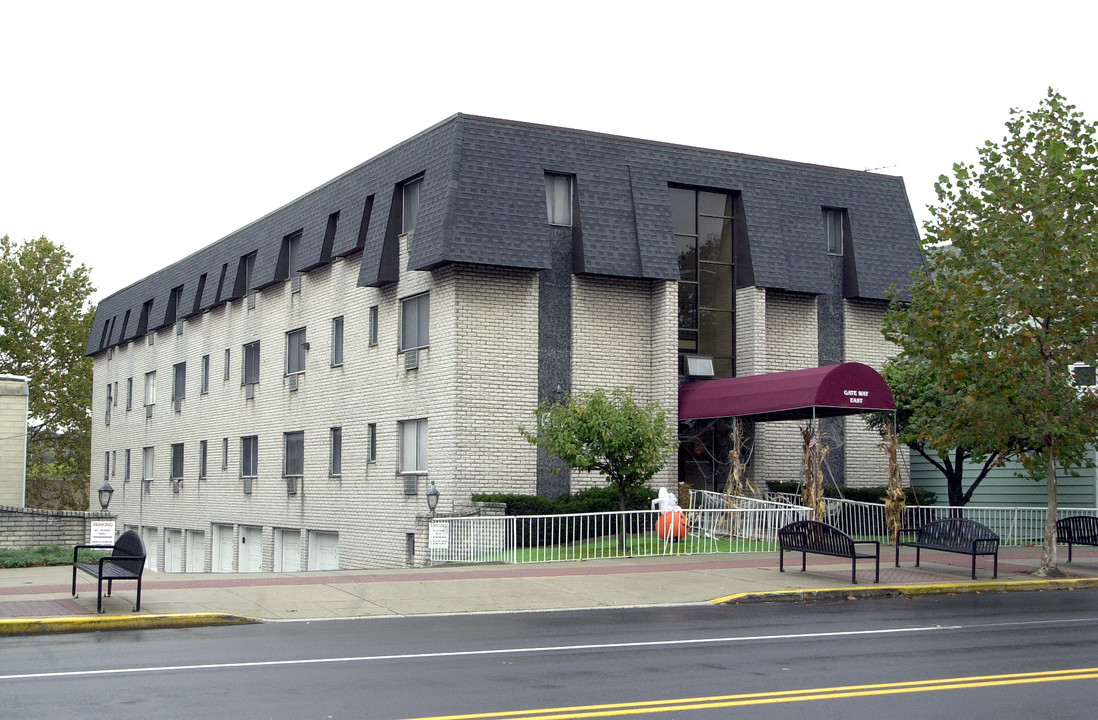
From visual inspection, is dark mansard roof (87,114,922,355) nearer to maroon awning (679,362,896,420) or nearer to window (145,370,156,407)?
maroon awning (679,362,896,420)

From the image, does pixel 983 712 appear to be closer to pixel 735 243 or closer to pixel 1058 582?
pixel 1058 582

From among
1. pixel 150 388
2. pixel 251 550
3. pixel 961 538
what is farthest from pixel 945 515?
pixel 150 388

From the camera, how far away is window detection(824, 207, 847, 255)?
34.3 m

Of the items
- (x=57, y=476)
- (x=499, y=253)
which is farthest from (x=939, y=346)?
(x=57, y=476)

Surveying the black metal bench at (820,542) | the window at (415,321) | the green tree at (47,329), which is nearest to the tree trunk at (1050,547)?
the black metal bench at (820,542)

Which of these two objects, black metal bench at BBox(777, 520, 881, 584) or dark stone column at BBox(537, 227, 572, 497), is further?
dark stone column at BBox(537, 227, 572, 497)

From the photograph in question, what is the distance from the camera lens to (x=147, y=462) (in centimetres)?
5109

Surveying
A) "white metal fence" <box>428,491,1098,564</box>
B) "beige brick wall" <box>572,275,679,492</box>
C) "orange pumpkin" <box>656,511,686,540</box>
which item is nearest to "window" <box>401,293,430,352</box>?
"beige brick wall" <box>572,275,679,492</box>

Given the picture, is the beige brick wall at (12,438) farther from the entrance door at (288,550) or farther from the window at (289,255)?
the window at (289,255)

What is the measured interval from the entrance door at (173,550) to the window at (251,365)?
8298 millimetres

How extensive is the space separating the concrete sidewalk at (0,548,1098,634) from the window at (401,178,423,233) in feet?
36.4

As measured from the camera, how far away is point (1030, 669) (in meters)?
11.2

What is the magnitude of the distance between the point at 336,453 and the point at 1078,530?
1971cm

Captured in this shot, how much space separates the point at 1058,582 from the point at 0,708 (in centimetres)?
1676
